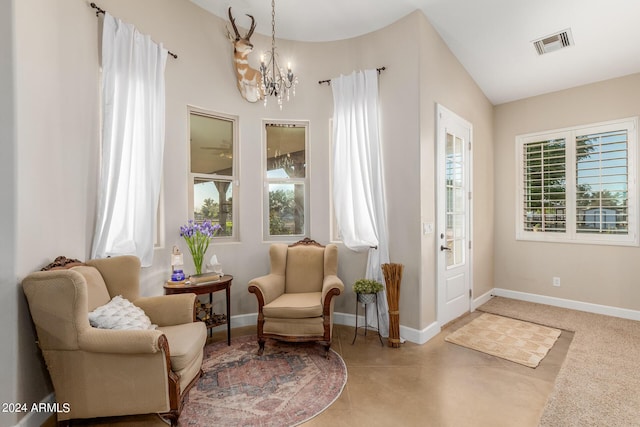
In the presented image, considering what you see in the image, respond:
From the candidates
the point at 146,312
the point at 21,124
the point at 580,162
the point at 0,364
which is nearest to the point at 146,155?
the point at 21,124

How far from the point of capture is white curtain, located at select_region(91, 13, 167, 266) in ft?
8.00

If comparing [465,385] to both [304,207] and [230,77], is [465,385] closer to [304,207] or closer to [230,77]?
[304,207]

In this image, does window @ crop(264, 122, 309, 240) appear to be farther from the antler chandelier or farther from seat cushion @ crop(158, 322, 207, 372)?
seat cushion @ crop(158, 322, 207, 372)

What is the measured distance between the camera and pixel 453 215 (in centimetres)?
368

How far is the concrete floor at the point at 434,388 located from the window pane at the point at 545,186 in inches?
73.3

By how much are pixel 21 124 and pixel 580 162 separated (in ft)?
18.9

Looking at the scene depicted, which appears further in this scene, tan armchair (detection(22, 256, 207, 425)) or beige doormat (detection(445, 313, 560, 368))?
beige doormat (detection(445, 313, 560, 368))

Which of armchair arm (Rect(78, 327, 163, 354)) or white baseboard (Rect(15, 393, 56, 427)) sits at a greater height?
armchair arm (Rect(78, 327, 163, 354))

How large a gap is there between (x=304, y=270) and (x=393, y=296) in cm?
101

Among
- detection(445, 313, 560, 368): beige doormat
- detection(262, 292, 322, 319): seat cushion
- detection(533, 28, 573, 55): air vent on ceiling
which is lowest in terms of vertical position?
detection(445, 313, 560, 368): beige doormat

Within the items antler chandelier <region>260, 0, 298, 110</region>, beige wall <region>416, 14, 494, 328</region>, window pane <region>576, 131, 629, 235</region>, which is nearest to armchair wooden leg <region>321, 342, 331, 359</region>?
beige wall <region>416, 14, 494, 328</region>

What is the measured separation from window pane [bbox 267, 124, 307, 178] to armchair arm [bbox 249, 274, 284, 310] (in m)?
1.35

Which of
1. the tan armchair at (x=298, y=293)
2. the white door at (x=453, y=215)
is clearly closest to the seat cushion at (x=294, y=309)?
the tan armchair at (x=298, y=293)

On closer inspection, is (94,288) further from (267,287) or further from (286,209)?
(286,209)
